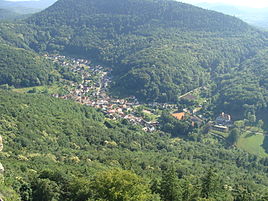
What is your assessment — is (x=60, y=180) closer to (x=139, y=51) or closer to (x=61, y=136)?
(x=61, y=136)

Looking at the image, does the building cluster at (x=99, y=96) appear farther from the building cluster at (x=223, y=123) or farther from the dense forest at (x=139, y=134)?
the building cluster at (x=223, y=123)

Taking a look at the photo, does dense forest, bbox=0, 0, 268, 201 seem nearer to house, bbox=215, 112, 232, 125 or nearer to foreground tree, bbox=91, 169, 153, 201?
foreground tree, bbox=91, 169, 153, 201

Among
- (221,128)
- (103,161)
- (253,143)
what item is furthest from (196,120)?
(103,161)

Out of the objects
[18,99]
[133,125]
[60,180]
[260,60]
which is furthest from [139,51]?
[60,180]

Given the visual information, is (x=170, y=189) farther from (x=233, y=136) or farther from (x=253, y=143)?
(x=253, y=143)

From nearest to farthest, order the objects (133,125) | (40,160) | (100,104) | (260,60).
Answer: (40,160)
(133,125)
(100,104)
(260,60)

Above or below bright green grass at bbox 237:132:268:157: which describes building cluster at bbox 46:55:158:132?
below

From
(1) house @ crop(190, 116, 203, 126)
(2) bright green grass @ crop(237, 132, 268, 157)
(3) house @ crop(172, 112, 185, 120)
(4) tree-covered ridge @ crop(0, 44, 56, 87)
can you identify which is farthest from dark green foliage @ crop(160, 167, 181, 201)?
(4) tree-covered ridge @ crop(0, 44, 56, 87)
